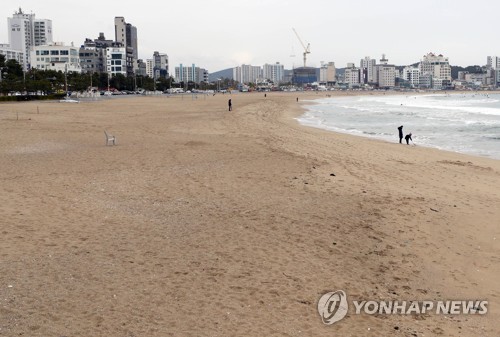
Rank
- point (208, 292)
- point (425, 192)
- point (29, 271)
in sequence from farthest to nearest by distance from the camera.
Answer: point (425, 192), point (29, 271), point (208, 292)

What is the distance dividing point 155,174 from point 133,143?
7.03m

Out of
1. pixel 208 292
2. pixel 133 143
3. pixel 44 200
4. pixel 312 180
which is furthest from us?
pixel 133 143

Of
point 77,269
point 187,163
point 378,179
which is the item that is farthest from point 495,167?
point 77,269

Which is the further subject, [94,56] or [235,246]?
[94,56]

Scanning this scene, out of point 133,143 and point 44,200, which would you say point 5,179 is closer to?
point 44,200

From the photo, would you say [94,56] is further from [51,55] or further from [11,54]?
[11,54]

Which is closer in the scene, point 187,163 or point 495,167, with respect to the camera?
point 187,163

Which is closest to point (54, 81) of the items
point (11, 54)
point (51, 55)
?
point (51, 55)

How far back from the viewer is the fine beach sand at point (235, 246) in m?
5.29

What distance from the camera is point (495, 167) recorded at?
55.3 ft
